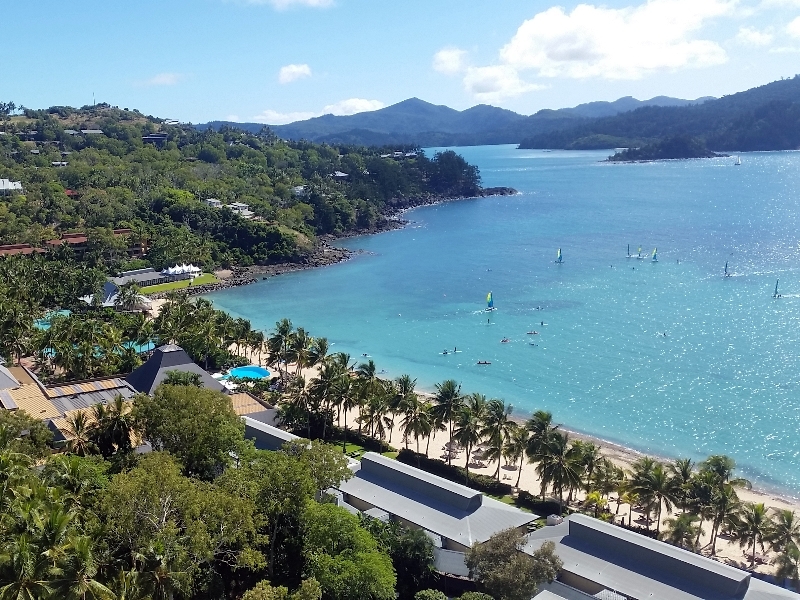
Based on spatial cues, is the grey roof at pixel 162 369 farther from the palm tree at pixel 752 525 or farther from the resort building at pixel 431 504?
the palm tree at pixel 752 525

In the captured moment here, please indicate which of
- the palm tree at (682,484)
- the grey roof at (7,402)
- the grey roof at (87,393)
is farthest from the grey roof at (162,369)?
the palm tree at (682,484)

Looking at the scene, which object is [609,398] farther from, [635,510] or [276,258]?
[276,258]

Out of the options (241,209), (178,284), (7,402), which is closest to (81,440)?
(7,402)

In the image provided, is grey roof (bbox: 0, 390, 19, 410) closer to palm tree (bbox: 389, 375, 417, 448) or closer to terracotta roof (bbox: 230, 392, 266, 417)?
terracotta roof (bbox: 230, 392, 266, 417)

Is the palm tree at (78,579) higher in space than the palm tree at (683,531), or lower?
higher

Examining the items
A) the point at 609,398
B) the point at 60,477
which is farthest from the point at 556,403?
the point at 60,477

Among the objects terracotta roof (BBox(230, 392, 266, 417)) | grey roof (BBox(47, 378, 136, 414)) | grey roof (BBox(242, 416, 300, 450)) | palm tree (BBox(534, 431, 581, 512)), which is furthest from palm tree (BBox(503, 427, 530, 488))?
grey roof (BBox(47, 378, 136, 414))
